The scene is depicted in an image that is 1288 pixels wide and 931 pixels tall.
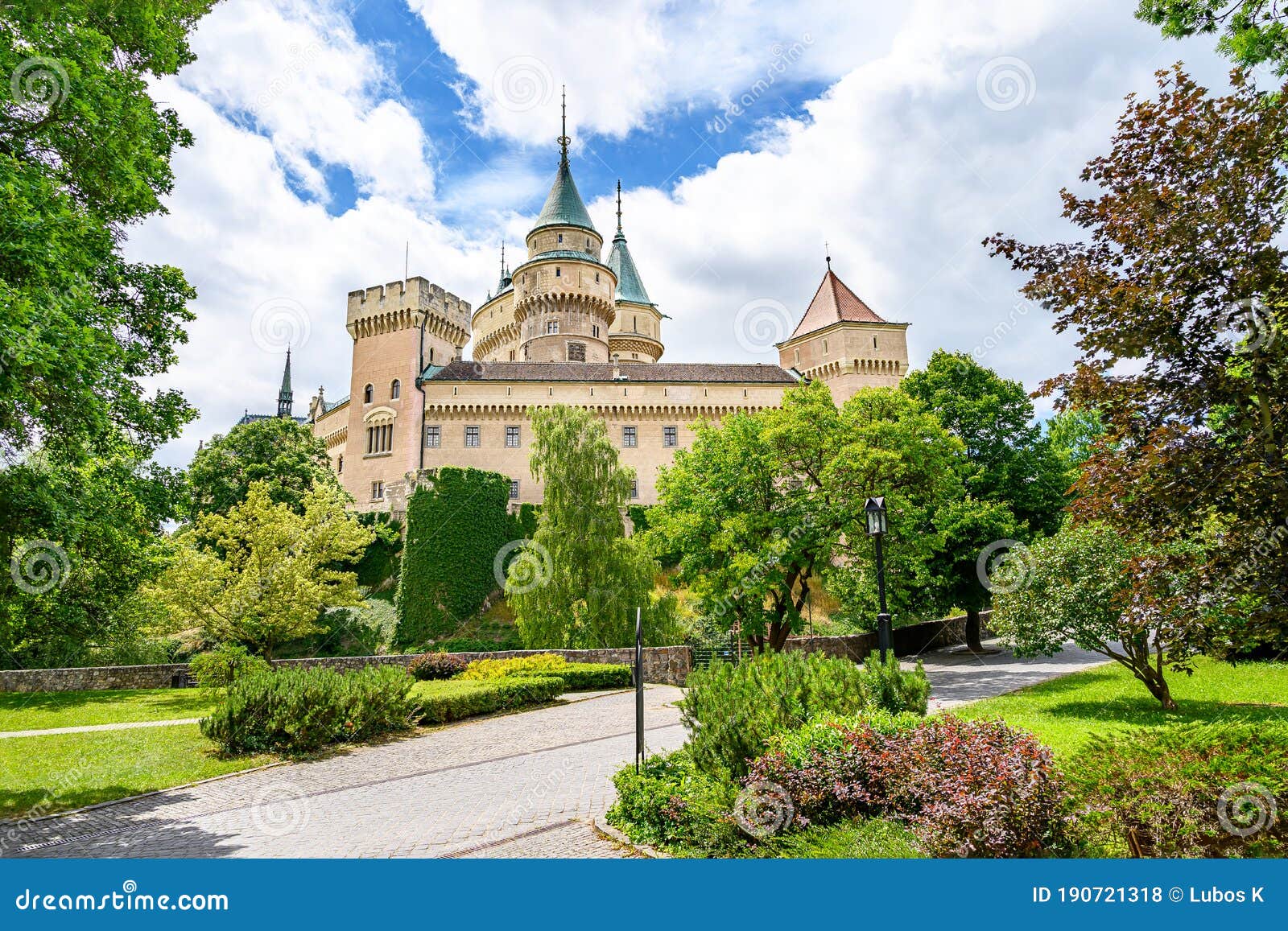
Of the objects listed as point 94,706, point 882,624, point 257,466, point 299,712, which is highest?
point 257,466

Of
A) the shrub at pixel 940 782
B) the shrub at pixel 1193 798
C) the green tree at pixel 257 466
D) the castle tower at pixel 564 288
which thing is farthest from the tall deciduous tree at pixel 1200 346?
the castle tower at pixel 564 288

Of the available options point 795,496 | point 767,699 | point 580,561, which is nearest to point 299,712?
point 767,699

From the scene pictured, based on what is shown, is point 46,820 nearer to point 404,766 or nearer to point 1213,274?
point 404,766

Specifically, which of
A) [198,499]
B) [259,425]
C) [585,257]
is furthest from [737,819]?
[585,257]

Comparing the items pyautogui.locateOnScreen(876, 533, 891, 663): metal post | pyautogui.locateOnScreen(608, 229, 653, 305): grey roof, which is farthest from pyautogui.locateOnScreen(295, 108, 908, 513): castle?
pyautogui.locateOnScreen(876, 533, 891, 663): metal post

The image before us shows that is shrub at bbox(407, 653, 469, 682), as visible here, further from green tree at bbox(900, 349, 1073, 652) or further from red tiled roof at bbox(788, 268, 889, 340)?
red tiled roof at bbox(788, 268, 889, 340)

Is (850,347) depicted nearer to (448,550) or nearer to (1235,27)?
→ (448,550)

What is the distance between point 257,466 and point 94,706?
22136mm

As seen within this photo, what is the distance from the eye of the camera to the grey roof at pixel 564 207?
5738cm

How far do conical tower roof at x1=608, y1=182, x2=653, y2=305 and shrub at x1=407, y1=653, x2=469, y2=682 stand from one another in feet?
164

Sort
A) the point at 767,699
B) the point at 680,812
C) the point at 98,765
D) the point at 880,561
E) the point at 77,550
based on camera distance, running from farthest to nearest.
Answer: the point at 77,550
the point at 880,561
the point at 98,765
the point at 767,699
the point at 680,812

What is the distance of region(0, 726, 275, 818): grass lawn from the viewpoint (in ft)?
32.4

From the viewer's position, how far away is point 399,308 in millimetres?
49906

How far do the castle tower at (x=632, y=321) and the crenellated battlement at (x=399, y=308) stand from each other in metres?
16.6
